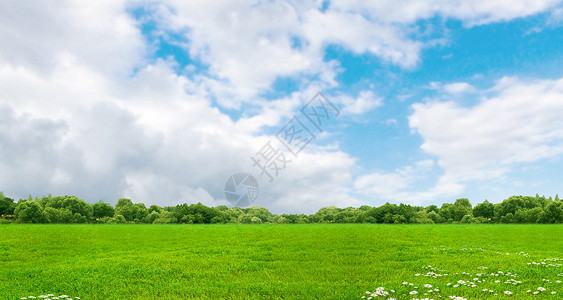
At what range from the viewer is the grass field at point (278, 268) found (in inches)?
404

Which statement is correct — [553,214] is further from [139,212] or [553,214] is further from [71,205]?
[71,205]

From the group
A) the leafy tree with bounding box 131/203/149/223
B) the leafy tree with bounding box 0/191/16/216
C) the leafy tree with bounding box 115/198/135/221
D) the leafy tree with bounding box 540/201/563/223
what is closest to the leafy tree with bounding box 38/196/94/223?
the leafy tree with bounding box 0/191/16/216

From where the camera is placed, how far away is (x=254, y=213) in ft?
193

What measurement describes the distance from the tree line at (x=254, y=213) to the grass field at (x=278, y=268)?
82.2 ft

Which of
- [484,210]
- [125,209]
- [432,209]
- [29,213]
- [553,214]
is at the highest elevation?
[125,209]

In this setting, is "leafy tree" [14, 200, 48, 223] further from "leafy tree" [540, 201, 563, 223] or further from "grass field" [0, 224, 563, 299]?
"leafy tree" [540, 201, 563, 223]

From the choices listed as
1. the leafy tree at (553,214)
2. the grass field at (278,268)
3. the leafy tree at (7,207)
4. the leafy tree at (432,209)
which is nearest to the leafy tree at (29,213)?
the leafy tree at (7,207)

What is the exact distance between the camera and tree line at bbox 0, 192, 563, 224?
46531 millimetres

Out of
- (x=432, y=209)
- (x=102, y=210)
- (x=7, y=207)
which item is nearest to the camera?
(x=7, y=207)

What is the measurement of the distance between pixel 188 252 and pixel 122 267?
13.1ft

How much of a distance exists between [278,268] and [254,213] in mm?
45912

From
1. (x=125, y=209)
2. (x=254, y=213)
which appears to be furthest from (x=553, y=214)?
(x=125, y=209)

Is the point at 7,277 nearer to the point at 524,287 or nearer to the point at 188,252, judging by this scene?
the point at 188,252

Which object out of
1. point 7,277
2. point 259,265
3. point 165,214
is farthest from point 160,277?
point 165,214
